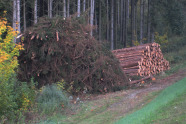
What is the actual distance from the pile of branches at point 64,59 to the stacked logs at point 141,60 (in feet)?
10.9

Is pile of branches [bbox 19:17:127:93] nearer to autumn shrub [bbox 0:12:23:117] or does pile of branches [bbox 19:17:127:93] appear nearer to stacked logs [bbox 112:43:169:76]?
autumn shrub [bbox 0:12:23:117]

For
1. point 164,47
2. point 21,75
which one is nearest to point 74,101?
point 21,75

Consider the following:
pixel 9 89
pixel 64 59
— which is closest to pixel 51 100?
pixel 9 89

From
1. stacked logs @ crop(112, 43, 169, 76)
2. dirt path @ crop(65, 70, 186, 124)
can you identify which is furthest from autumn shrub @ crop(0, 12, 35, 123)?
stacked logs @ crop(112, 43, 169, 76)

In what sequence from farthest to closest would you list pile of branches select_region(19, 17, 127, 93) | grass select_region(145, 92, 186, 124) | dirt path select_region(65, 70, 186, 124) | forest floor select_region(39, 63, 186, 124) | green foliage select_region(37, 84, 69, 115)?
1. pile of branches select_region(19, 17, 127, 93)
2. green foliage select_region(37, 84, 69, 115)
3. dirt path select_region(65, 70, 186, 124)
4. forest floor select_region(39, 63, 186, 124)
5. grass select_region(145, 92, 186, 124)

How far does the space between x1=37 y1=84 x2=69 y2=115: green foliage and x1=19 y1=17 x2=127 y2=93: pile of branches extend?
4.90 ft

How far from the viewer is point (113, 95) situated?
11.6m

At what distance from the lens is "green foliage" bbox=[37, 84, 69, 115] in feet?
30.4

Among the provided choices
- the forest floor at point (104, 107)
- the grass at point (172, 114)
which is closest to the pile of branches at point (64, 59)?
the forest floor at point (104, 107)

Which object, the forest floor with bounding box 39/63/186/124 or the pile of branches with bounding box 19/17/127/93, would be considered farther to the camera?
the pile of branches with bounding box 19/17/127/93

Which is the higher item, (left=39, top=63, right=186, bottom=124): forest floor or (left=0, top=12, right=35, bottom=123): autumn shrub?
(left=0, top=12, right=35, bottom=123): autumn shrub

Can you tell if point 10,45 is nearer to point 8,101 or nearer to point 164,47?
point 8,101

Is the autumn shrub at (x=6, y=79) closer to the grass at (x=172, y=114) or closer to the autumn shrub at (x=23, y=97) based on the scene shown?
the autumn shrub at (x=23, y=97)

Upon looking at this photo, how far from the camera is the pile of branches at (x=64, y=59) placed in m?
11.8
